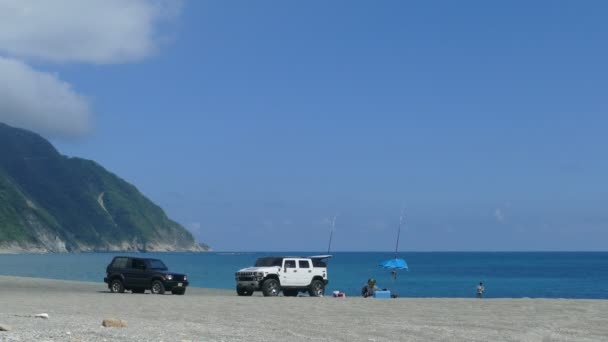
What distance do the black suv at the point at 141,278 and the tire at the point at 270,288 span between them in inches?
175

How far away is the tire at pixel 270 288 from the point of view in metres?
40.2

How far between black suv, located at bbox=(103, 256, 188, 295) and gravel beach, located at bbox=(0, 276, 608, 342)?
5500 mm

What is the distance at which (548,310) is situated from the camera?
31.4m

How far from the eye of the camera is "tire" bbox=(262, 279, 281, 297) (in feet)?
132

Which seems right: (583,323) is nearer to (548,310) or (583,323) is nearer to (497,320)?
(497,320)

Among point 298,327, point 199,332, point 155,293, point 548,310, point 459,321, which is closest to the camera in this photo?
point 199,332

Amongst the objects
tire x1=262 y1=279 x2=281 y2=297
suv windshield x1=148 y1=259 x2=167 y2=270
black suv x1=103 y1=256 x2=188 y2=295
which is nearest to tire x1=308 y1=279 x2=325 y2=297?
tire x1=262 y1=279 x2=281 y2=297

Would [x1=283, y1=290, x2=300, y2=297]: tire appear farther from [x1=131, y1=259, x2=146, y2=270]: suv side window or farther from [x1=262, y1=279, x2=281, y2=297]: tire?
[x1=131, y1=259, x2=146, y2=270]: suv side window

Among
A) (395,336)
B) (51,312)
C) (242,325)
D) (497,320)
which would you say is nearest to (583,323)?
(497,320)

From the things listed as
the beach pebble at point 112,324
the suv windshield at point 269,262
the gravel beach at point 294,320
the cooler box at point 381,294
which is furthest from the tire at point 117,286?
the beach pebble at point 112,324

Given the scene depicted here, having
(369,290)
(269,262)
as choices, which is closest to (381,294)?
Result: (369,290)

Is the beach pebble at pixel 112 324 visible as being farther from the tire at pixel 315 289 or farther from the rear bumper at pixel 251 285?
the tire at pixel 315 289

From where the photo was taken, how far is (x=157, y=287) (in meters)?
41.2

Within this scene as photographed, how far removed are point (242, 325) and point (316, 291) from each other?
63.6 feet
